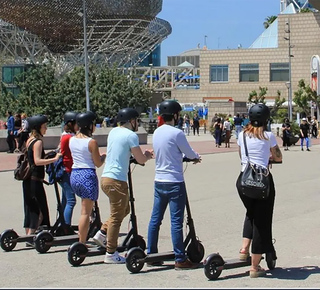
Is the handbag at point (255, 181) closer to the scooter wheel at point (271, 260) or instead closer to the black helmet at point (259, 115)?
the black helmet at point (259, 115)

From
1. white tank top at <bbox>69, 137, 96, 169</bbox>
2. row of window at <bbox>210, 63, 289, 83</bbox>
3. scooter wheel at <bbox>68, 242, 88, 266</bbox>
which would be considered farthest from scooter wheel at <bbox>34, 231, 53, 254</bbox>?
row of window at <bbox>210, 63, 289, 83</bbox>

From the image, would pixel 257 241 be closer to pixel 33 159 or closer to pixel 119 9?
pixel 33 159

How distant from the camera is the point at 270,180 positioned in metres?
7.04

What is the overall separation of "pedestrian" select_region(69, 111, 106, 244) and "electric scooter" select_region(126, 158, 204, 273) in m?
0.93

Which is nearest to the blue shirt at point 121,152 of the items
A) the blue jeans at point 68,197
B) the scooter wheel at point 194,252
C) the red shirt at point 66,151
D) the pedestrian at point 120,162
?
the pedestrian at point 120,162

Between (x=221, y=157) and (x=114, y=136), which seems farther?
(x=221, y=157)

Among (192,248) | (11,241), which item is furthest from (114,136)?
(11,241)

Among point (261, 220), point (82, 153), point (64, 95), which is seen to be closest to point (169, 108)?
point (82, 153)

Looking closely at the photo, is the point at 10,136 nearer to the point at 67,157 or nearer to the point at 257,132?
the point at 67,157

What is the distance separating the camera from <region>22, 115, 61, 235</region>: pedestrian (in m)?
8.67

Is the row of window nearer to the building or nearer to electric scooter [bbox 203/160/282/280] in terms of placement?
the building

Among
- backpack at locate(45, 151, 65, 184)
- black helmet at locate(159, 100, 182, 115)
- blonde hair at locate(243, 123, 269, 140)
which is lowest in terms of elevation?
backpack at locate(45, 151, 65, 184)

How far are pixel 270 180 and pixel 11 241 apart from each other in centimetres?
347

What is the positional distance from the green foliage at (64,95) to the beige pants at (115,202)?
1591 inches
